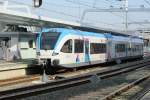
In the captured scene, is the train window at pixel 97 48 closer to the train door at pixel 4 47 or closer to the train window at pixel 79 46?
the train window at pixel 79 46

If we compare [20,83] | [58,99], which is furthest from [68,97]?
[20,83]

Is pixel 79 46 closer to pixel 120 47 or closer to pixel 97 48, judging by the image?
pixel 97 48

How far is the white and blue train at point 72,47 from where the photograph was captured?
85.5ft

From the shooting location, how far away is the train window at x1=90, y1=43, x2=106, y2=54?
31.7 m

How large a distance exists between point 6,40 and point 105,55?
9458 millimetres

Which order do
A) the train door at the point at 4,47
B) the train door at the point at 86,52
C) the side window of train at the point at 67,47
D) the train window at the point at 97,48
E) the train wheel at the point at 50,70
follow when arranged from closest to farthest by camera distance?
the side window of train at the point at 67,47 → the train wheel at the point at 50,70 → the train door at the point at 86,52 → the train window at the point at 97,48 → the train door at the point at 4,47

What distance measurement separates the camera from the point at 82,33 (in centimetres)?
2972

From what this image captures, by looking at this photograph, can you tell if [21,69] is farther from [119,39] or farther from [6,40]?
[119,39]

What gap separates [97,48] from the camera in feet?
109

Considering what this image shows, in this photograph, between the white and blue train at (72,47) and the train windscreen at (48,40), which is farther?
the train windscreen at (48,40)

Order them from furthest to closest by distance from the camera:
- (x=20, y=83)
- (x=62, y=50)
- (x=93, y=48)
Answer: (x=93, y=48) < (x=62, y=50) < (x=20, y=83)

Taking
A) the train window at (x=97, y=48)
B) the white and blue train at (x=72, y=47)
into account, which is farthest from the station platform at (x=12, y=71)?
A: the train window at (x=97, y=48)

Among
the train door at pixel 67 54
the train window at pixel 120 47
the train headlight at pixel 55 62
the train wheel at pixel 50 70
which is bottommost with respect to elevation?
the train wheel at pixel 50 70

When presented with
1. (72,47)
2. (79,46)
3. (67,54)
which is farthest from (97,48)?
(67,54)
